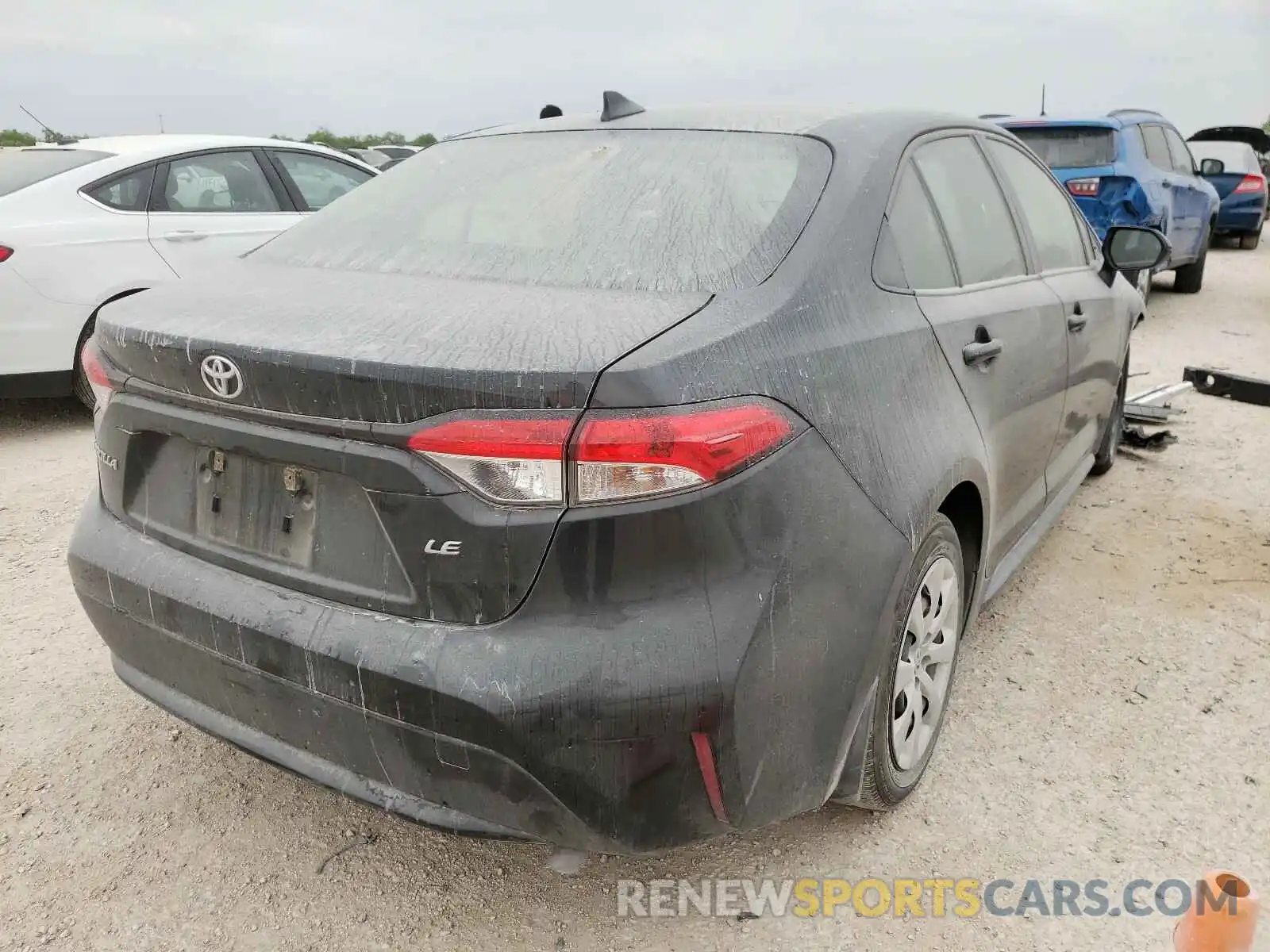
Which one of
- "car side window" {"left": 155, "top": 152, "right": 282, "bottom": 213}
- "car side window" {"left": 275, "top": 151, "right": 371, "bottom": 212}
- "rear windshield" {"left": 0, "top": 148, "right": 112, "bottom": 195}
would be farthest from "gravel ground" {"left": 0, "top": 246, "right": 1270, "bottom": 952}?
"car side window" {"left": 275, "top": 151, "right": 371, "bottom": 212}

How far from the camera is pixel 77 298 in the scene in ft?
16.3

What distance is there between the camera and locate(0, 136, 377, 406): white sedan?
486 centimetres

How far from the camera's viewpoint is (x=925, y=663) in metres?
2.33

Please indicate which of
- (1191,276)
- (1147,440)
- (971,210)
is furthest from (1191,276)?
(971,210)

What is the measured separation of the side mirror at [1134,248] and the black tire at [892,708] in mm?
1879

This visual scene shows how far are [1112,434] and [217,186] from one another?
5027 mm

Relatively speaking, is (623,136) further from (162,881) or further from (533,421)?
(162,881)

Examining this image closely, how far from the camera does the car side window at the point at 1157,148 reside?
29.0 feet

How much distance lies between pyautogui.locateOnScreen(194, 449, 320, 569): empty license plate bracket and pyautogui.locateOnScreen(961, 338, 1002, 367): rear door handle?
1.52m

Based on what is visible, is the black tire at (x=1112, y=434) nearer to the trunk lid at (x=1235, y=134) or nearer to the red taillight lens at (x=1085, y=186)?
the red taillight lens at (x=1085, y=186)

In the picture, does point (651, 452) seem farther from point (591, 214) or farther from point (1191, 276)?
point (1191, 276)

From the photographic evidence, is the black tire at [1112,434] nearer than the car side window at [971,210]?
No

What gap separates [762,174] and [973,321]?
2.22 ft

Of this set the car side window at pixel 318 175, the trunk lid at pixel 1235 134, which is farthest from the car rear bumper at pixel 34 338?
the trunk lid at pixel 1235 134
